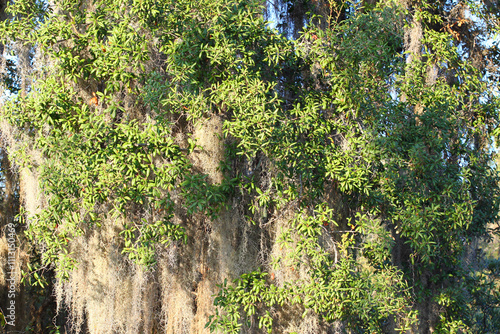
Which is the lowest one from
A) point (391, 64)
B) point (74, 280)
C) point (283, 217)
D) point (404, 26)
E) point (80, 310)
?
point (80, 310)

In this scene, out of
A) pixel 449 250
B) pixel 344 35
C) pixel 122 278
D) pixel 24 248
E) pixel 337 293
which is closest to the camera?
pixel 337 293

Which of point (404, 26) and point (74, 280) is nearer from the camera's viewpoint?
point (74, 280)

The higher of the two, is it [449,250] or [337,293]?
[449,250]

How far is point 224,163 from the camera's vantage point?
4.26m

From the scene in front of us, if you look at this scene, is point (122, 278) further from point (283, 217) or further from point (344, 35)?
point (344, 35)

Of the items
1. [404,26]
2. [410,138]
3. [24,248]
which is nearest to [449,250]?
[410,138]

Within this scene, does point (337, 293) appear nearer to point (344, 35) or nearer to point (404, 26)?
point (344, 35)

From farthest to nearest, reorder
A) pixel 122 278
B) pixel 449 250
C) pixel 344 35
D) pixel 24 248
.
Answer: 1. pixel 24 248
2. pixel 449 250
3. pixel 122 278
4. pixel 344 35

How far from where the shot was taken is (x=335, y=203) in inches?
185

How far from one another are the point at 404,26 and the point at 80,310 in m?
4.72

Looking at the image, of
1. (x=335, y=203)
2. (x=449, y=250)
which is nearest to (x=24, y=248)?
(x=335, y=203)

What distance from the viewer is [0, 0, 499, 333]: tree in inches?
152

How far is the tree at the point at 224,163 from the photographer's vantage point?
386cm

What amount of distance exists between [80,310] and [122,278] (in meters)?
0.59
